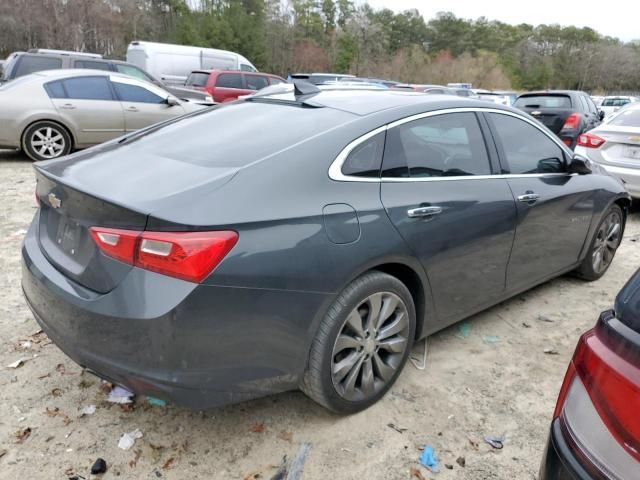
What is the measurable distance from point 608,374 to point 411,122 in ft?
5.95

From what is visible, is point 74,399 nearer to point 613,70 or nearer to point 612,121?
point 612,121

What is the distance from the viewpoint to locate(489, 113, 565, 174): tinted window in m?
3.32

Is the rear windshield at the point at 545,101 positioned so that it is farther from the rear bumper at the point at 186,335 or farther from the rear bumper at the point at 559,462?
the rear bumper at the point at 559,462

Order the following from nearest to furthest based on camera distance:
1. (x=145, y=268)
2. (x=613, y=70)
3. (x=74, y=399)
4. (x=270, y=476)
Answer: (x=145, y=268) → (x=270, y=476) → (x=74, y=399) → (x=613, y=70)

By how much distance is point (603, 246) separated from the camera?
441cm

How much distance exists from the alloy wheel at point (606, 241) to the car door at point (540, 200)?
1.29ft

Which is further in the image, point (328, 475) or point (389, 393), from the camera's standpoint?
point (389, 393)

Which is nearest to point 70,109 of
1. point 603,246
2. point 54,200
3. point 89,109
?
point 89,109

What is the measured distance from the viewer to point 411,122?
2.72 m

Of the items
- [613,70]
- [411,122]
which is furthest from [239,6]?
[411,122]

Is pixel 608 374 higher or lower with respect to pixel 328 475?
higher

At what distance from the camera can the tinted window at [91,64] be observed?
11.1 metres

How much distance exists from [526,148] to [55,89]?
24.6 feet

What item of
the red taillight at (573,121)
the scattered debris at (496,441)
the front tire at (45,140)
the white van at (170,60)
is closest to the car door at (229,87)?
the white van at (170,60)
